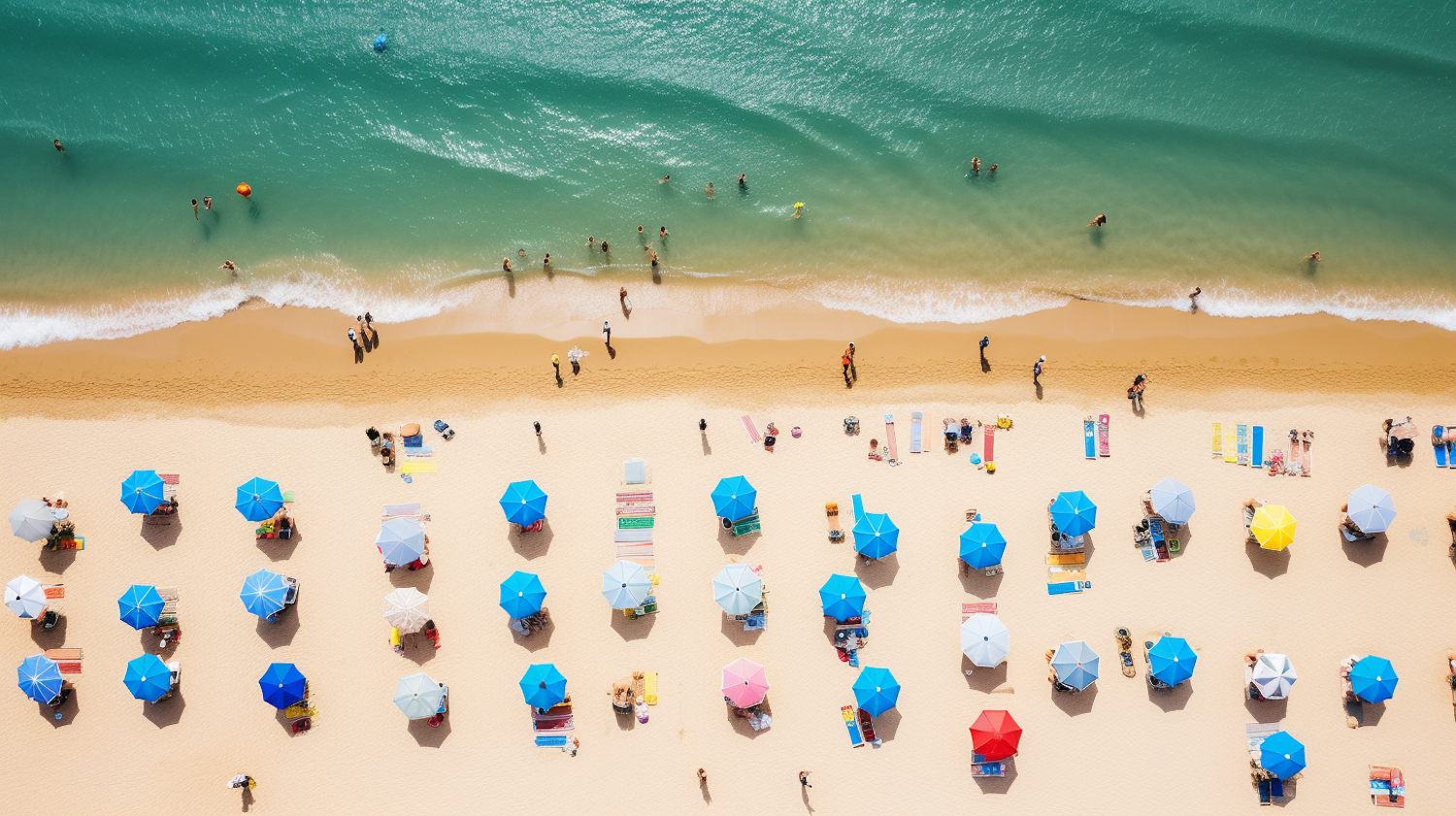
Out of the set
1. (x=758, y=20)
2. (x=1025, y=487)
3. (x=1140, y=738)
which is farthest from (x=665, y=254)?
(x=1140, y=738)

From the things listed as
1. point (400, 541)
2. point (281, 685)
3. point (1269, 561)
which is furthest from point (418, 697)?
point (1269, 561)

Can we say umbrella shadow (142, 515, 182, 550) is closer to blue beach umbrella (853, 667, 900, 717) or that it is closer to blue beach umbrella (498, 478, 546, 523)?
blue beach umbrella (498, 478, 546, 523)

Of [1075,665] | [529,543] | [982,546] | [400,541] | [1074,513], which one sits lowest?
[1075,665]

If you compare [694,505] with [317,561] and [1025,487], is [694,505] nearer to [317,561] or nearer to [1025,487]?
[1025,487]

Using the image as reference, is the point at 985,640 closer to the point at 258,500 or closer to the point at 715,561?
the point at 715,561

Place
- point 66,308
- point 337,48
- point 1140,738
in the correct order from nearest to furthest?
point 1140,738
point 66,308
point 337,48

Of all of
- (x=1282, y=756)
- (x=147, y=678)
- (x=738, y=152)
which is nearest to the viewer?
(x=1282, y=756)

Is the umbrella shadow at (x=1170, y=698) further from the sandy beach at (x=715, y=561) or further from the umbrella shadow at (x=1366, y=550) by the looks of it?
the umbrella shadow at (x=1366, y=550)

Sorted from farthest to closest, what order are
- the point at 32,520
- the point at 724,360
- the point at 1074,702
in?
the point at 724,360, the point at 1074,702, the point at 32,520
